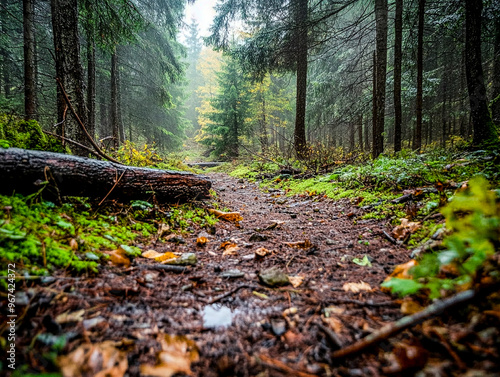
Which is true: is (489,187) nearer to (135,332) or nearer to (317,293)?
(317,293)

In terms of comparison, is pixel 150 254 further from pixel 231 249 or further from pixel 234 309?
pixel 234 309

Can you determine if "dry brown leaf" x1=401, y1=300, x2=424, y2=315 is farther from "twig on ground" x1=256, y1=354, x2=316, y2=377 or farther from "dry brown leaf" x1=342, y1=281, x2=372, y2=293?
"twig on ground" x1=256, y1=354, x2=316, y2=377

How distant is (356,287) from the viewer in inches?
55.1

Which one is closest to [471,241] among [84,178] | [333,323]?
[333,323]

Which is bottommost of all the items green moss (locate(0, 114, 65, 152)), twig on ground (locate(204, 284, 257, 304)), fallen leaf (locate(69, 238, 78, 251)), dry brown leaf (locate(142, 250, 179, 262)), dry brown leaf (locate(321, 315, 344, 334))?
twig on ground (locate(204, 284, 257, 304))

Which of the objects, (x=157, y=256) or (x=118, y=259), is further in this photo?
(x=157, y=256)

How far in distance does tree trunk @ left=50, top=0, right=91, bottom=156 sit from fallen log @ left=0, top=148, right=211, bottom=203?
217 centimetres

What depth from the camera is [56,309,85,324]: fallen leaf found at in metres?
0.97

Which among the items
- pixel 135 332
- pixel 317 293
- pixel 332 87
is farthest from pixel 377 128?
pixel 135 332

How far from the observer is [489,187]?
76.5 inches

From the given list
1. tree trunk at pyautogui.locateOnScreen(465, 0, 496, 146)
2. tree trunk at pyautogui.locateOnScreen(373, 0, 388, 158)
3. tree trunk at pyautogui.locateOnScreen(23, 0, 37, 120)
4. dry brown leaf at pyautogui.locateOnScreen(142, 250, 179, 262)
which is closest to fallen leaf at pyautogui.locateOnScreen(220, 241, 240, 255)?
dry brown leaf at pyautogui.locateOnScreen(142, 250, 179, 262)

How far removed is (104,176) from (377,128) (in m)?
7.71

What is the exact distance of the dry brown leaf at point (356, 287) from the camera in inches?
53.8

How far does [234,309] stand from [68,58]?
5308 millimetres
